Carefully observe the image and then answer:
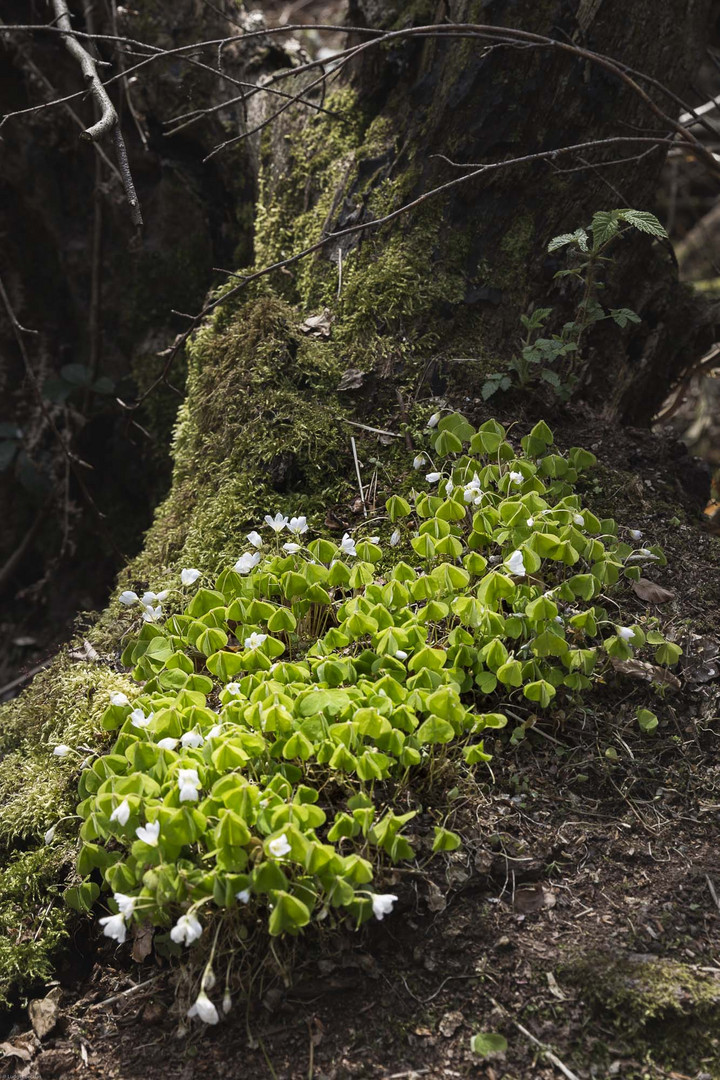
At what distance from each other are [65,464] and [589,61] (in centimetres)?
350

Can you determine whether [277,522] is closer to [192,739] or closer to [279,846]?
[192,739]

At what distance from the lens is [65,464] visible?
16.1 ft

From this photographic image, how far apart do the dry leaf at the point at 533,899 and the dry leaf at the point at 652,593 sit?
1130mm

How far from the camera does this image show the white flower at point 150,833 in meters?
1.99

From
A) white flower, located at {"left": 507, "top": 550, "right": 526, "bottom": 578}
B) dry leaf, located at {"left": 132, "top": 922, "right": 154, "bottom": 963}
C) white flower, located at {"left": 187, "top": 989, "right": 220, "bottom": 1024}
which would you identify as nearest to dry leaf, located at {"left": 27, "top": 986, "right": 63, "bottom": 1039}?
dry leaf, located at {"left": 132, "top": 922, "right": 154, "bottom": 963}

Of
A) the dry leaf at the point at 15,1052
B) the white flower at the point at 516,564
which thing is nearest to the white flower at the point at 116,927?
the dry leaf at the point at 15,1052

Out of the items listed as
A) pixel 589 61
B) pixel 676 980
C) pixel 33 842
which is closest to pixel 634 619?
pixel 676 980

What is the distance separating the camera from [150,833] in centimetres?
199

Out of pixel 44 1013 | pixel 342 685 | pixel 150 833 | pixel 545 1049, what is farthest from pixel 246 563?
pixel 545 1049

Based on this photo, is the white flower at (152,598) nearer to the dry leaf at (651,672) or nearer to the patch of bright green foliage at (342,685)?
the patch of bright green foliage at (342,685)

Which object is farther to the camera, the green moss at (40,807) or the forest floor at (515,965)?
the green moss at (40,807)

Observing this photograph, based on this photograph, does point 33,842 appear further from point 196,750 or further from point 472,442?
point 472,442

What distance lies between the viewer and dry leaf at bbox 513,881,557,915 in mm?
2225

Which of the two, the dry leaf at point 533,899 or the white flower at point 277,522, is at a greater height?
the white flower at point 277,522
